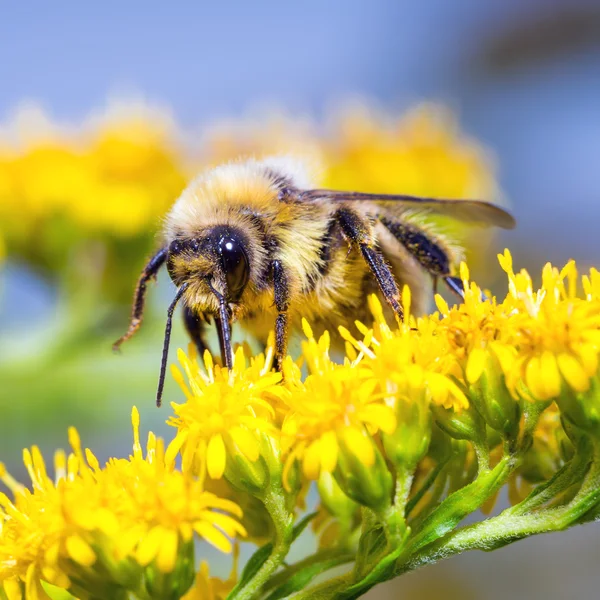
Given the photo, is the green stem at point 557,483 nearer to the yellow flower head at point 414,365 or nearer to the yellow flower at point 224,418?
the yellow flower head at point 414,365

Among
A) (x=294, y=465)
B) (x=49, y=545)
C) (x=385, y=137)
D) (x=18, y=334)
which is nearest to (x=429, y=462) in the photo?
(x=294, y=465)

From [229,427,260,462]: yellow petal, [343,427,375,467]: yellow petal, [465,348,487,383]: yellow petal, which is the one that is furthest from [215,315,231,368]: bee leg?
[465,348,487,383]: yellow petal

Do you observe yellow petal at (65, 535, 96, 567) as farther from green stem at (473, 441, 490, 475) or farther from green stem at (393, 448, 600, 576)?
green stem at (473, 441, 490, 475)

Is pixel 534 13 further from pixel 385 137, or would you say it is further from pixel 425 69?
pixel 385 137

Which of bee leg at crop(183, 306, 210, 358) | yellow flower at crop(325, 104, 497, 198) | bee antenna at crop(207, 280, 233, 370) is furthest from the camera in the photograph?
yellow flower at crop(325, 104, 497, 198)

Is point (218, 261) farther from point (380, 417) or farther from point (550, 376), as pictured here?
point (550, 376)
